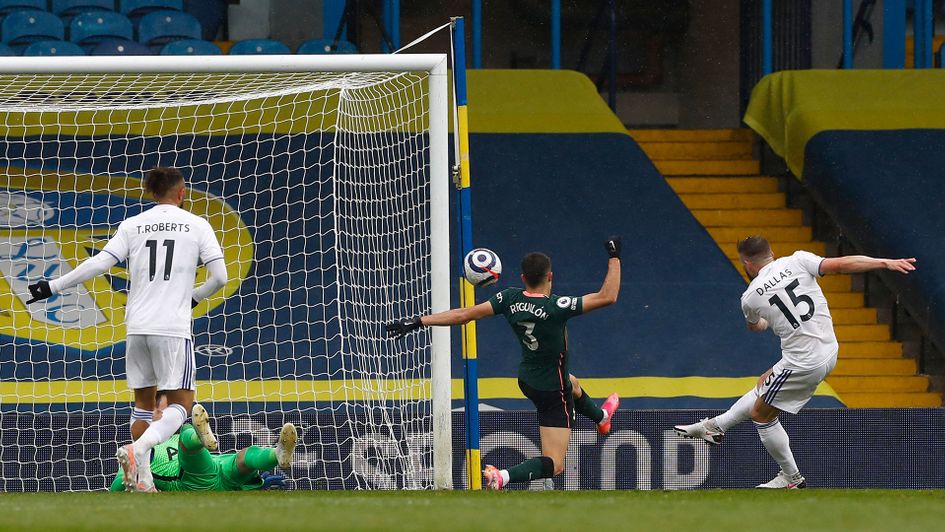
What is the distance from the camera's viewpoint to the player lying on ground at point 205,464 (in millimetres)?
7121

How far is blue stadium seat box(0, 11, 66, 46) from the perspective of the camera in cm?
1252

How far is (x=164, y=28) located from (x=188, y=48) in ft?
2.57

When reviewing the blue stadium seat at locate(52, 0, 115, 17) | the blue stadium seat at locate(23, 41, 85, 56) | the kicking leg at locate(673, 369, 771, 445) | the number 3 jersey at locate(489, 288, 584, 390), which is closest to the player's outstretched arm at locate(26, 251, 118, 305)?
the number 3 jersey at locate(489, 288, 584, 390)

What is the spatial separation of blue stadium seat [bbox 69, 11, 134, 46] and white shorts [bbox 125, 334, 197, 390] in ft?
21.2

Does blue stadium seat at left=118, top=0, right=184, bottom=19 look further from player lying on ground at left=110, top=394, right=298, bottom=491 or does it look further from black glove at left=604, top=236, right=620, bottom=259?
black glove at left=604, top=236, right=620, bottom=259

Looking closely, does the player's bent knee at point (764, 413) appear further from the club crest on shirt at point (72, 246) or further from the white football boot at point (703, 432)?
the club crest on shirt at point (72, 246)

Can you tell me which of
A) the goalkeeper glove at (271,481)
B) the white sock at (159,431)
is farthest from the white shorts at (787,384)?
the white sock at (159,431)

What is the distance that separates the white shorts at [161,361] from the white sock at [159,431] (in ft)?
0.39

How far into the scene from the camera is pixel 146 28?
12680 mm

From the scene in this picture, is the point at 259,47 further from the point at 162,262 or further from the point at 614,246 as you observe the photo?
the point at 614,246

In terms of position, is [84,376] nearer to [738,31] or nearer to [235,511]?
[235,511]

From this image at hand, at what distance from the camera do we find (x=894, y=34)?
14.3 m

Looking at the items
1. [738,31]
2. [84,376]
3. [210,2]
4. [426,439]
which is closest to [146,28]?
[210,2]

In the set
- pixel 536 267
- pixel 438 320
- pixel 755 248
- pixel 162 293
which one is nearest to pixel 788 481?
pixel 755 248
